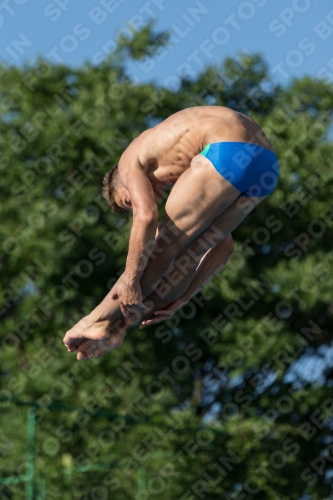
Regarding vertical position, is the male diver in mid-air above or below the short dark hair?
below

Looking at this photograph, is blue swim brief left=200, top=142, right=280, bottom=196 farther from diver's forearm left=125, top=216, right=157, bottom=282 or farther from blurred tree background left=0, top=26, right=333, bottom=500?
blurred tree background left=0, top=26, right=333, bottom=500

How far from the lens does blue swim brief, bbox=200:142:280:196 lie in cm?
420

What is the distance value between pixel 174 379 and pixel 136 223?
728cm

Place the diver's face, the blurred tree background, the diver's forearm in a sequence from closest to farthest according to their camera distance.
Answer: the diver's forearm
the diver's face
the blurred tree background

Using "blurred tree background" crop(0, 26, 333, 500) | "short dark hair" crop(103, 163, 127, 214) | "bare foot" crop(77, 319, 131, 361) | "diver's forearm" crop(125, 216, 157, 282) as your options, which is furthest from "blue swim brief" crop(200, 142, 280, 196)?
"blurred tree background" crop(0, 26, 333, 500)

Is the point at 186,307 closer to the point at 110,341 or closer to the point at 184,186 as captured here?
the point at 110,341

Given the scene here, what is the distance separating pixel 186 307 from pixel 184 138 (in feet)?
22.6

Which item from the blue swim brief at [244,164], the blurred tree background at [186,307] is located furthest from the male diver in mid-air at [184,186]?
the blurred tree background at [186,307]

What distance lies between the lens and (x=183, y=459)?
9492 millimetres

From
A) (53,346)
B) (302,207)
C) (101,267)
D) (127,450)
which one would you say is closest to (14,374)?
(53,346)

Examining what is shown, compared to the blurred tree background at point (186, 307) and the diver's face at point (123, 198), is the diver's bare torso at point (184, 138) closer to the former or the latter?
the diver's face at point (123, 198)

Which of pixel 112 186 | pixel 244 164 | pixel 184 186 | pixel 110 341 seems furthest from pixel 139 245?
pixel 110 341

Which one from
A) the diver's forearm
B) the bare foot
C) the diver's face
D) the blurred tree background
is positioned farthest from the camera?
the blurred tree background

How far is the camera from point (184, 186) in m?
4.23
